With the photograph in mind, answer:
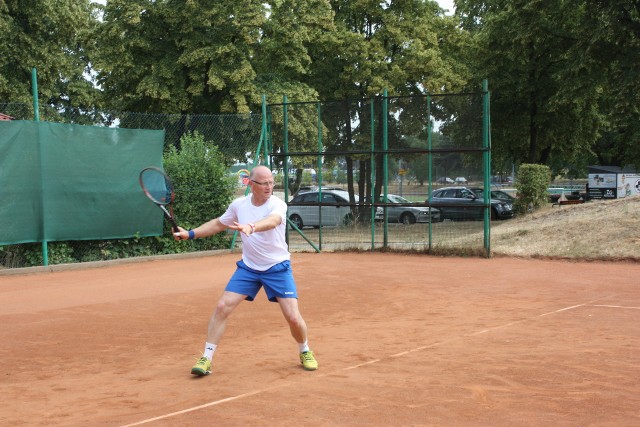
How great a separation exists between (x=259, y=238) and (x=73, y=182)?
9.24 metres

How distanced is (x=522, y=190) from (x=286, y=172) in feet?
33.2

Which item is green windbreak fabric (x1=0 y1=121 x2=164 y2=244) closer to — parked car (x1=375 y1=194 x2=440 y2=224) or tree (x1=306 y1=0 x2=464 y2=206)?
parked car (x1=375 y1=194 x2=440 y2=224)

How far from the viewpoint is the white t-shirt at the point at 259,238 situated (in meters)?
6.37

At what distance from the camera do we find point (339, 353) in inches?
277

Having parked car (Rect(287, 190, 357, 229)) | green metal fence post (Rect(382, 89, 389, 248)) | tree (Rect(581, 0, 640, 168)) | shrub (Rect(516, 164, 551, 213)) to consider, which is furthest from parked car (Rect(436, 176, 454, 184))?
tree (Rect(581, 0, 640, 168))

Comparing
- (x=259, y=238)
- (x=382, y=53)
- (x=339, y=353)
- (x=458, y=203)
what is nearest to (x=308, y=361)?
(x=339, y=353)

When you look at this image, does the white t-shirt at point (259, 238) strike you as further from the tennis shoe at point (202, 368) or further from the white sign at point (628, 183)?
the white sign at point (628, 183)

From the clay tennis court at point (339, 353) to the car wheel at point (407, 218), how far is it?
173 inches

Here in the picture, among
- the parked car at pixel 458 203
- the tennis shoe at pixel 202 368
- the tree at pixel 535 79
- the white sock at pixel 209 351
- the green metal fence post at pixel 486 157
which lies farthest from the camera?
the tree at pixel 535 79

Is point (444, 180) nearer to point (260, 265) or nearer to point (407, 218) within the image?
point (407, 218)

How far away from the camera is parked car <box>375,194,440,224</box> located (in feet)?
55.4

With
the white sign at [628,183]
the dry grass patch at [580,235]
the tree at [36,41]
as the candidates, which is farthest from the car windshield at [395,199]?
the white sign at [628,183]

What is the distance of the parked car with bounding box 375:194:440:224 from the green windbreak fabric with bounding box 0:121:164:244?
16.9 feet

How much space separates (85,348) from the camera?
746cm
